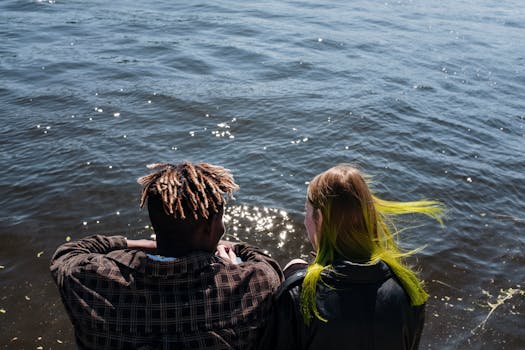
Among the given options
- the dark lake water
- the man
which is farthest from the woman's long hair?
the dark lake water

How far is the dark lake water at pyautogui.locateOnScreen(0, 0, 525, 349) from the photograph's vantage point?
5762mm

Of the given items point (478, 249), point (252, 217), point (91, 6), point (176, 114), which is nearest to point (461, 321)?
point (478, 249)

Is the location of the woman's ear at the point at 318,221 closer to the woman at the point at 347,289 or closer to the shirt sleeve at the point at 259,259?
the woman at the point at 347,289

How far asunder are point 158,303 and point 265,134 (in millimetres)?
6830

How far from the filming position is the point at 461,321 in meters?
5.19

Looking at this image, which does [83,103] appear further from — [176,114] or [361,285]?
[361,285]

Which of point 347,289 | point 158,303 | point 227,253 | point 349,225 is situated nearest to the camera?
point 158,303

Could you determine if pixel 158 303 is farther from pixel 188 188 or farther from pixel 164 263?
pixel 188 188

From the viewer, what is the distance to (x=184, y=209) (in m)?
2.74

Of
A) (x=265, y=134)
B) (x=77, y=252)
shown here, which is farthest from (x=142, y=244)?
(x=265, y=134)

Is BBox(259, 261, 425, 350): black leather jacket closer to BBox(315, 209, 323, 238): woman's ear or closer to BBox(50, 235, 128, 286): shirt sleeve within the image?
BBox(315, 209, 323, 238): woman's ear

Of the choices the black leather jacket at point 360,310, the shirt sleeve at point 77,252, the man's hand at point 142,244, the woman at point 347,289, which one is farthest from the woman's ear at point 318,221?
the shirt sleeve at point 77,252

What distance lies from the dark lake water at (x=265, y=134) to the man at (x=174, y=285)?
2.46 m

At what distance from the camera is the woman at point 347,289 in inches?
106
